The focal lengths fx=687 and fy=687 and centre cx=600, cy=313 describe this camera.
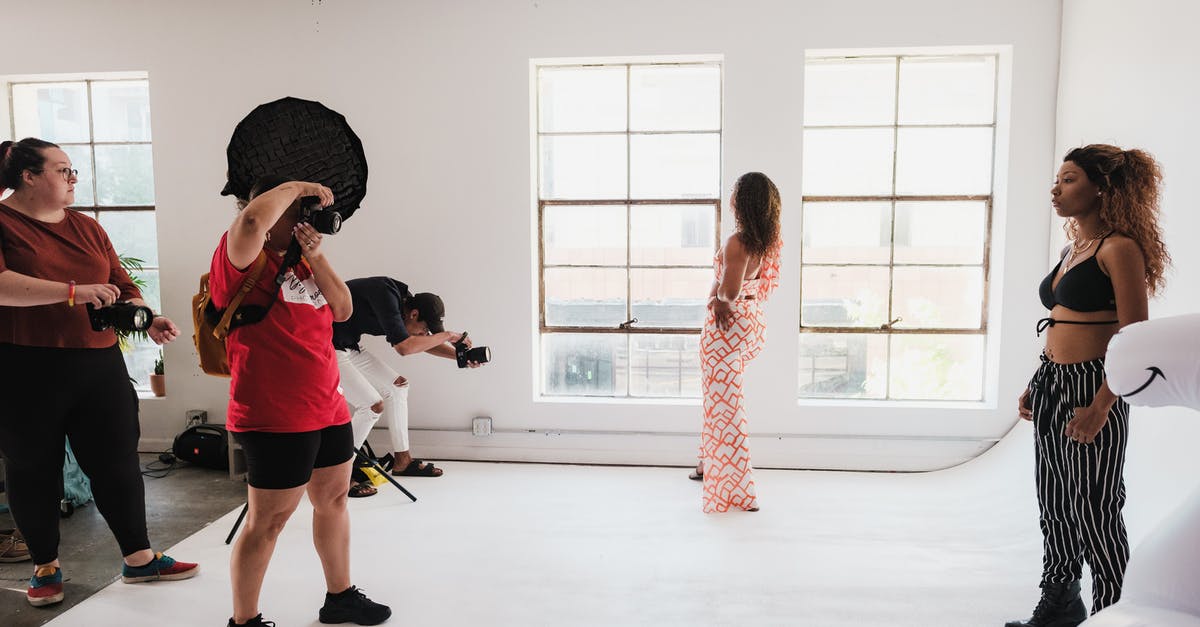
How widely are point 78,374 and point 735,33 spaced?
3.27 meters

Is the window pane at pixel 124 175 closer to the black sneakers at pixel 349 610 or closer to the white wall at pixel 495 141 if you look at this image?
the white wall at pixel 495 141

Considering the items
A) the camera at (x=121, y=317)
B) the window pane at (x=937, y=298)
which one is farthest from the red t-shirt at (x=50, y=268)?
the window pane at (x=937, y=298)

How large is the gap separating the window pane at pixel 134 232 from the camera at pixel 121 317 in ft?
7.96

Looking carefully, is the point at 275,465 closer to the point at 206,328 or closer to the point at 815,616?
the point at 206,328

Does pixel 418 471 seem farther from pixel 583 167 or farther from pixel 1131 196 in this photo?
pixel 1131 196

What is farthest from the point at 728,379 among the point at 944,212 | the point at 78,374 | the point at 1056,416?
the point at 78,374

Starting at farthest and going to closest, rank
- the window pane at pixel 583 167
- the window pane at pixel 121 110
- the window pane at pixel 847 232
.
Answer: the window pane at pixel 121 110 < the window pane at pixel 583 167 < the window pane at pixel 847 232

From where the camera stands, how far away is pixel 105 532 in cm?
302

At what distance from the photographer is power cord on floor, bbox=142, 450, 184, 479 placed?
3.83 metres

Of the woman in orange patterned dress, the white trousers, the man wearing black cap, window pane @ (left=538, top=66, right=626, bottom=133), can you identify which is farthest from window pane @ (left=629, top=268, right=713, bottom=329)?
the white trousers

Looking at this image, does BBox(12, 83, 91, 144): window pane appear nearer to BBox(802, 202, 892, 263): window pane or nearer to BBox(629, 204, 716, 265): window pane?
BBox(629, 204, 716, 265): window pane

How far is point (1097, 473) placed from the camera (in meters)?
1.88

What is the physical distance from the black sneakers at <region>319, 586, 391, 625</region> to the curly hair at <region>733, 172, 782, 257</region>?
2014 millimetres

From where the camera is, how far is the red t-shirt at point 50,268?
2193 mm
